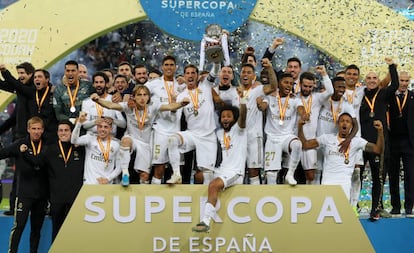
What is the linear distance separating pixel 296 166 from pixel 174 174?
124 cm

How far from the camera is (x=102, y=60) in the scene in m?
15.2

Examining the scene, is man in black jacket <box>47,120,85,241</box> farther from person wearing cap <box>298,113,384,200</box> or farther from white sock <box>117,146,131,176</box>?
person wearing cap <box>298,113,384,200</box>

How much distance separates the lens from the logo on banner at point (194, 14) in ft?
33.8

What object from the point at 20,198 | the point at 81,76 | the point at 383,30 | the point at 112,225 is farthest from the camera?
the point at 383,30

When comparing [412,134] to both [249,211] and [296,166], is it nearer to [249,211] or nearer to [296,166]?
[296,166]

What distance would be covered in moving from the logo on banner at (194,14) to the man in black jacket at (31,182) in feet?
10.7

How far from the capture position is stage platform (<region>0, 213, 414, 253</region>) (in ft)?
26.5

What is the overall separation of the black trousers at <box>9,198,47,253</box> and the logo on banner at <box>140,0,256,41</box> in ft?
11.7

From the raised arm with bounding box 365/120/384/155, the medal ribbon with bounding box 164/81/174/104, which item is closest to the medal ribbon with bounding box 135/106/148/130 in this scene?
the medal ribbon with bounding box 164/81/174/104

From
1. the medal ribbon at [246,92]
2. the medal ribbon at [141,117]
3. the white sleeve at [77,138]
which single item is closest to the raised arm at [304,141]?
the medal ribbon at [246,92]

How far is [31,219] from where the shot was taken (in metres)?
7.75

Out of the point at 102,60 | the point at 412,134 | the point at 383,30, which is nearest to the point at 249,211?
the point at 412,134

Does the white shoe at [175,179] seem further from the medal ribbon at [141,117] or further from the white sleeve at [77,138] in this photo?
the white sleeve at [77,138]

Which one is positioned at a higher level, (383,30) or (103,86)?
(383,30)
